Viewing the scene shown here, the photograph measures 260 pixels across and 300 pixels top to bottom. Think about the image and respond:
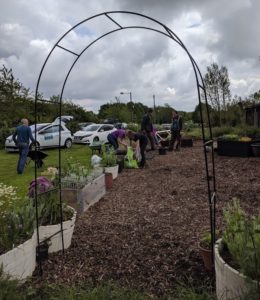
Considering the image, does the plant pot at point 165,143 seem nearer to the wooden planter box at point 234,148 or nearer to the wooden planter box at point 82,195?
the wooden planter box at point 234,148

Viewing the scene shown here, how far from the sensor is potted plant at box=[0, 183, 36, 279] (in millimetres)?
3445

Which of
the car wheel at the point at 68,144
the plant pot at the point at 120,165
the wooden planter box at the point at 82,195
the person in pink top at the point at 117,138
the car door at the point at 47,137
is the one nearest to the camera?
the wooden planter box at the point at 82,195

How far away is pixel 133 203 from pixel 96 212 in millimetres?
845

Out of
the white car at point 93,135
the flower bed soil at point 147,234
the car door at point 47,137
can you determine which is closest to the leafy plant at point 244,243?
the flower bed soil at point 147,234

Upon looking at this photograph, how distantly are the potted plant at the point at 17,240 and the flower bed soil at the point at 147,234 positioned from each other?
0.24 metres

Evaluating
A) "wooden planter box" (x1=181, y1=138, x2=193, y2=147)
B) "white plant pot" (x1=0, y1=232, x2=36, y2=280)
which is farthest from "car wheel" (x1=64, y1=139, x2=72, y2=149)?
"white plant pot" (x1=0, y1=232, x2=36, y2=280)

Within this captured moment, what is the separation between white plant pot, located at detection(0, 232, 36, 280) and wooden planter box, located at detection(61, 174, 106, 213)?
6.29 ft

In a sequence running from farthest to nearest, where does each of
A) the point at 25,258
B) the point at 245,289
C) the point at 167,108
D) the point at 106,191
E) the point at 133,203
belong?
the point at 167,108 → the point at 106,191 → the point at 133,203 → the point at 25,258 → the point at 245,289

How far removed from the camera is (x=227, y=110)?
2875cm

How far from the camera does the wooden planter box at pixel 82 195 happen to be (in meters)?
5.79

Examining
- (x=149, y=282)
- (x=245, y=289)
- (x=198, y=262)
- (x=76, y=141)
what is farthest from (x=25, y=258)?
(x=76, y=141)

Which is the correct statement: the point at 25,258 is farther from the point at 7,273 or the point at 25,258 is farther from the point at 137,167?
the point at 137,167

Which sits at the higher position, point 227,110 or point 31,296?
point 227,110

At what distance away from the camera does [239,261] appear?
8.86ft
